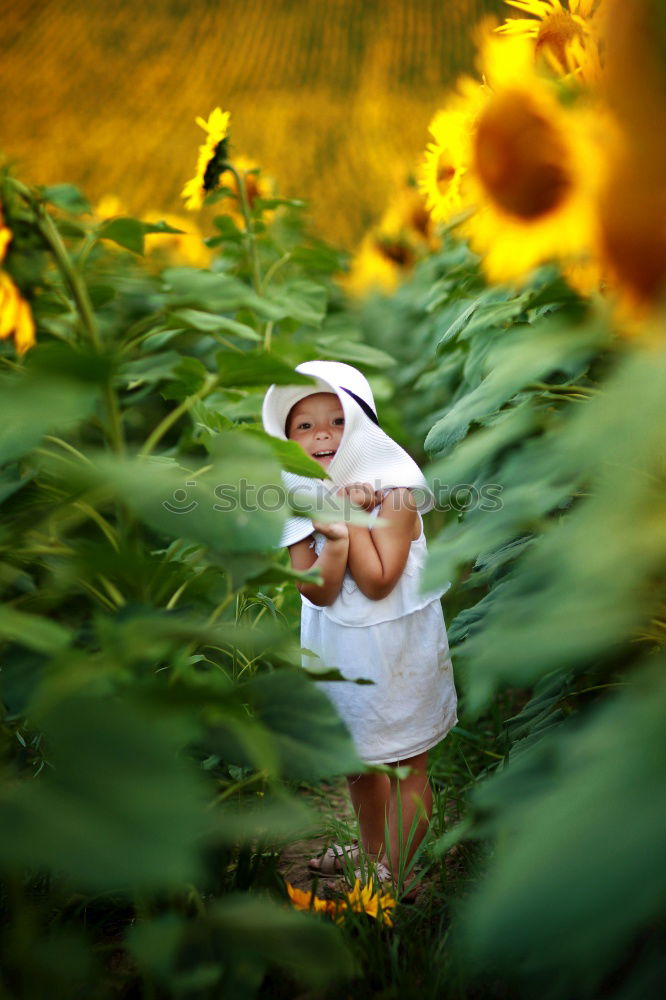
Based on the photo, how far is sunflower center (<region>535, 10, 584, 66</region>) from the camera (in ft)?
3.62

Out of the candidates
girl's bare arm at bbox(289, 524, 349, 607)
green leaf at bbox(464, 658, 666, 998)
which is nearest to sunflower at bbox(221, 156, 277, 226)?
girl's bare arm at bbox(289, 524, 349, 607)

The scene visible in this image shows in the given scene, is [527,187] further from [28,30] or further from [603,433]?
[28,30]

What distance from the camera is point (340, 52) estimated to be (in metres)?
3.94

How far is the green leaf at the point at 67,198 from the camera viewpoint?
1.15 m

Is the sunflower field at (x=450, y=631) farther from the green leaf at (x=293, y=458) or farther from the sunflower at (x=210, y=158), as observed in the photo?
the sunflower at (x=210, y=158)

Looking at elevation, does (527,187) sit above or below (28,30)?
above

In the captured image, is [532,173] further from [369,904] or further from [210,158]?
[210,158]

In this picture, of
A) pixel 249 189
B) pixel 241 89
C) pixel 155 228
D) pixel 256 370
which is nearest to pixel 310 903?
pixel 256 370

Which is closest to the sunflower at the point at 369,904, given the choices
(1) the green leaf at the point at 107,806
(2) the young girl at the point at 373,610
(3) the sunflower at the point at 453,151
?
(2) the young girl at the point at 373,610

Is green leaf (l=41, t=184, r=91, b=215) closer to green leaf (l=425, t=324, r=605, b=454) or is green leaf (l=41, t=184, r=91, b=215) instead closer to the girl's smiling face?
the girl's smiling face

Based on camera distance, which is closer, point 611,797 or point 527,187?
point 611,797

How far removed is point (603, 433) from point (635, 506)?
61 millimetres

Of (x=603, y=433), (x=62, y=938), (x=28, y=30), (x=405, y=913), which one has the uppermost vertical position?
(x=603, y=433)

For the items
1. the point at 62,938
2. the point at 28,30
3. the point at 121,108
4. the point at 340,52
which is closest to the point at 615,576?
the point at 62,938
